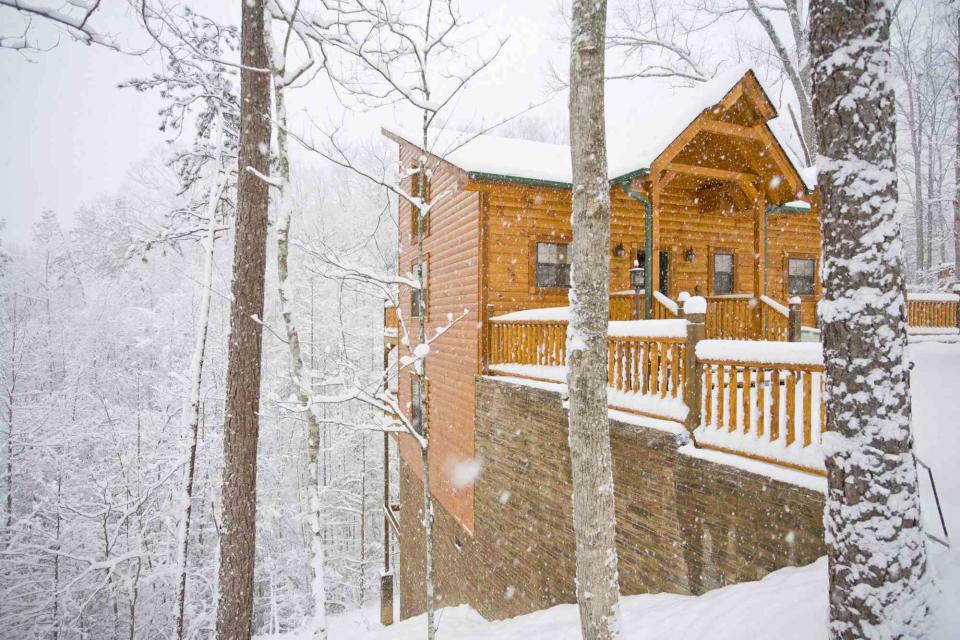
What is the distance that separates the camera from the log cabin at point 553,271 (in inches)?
279

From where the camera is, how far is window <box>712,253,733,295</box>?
11938 millimetres

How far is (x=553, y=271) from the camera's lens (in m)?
10.2

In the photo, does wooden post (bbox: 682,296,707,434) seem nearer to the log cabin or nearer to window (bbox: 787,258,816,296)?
the log cabin

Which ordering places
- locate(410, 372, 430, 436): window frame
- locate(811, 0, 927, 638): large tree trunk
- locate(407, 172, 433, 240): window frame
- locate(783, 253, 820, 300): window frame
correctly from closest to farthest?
locate(811, 0, 927, 638): large tree trunk
locate(407, 172, 433, 240): window frame
locate(783, 253, 820, 300): window frame
locate(410, 372, 430, 436): window frame

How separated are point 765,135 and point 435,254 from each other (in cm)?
754

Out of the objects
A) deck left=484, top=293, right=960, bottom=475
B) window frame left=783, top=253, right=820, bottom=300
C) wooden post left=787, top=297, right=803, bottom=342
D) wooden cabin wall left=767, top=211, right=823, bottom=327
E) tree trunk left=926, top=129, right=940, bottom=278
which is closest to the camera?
deck left=484, top=293, right=960, bottom=475

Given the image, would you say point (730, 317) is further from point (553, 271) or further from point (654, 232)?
point (553, 271)

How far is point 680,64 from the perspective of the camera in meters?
17.3

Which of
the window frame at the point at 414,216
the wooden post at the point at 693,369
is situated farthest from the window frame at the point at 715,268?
the wooden post at the point at 693,369

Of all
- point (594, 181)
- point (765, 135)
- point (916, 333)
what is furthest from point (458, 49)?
point (916, 333)

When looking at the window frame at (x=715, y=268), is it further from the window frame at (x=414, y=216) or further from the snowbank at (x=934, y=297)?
the window frame at (x=414, y=216)

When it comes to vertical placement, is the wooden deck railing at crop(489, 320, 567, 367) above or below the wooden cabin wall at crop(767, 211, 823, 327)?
below

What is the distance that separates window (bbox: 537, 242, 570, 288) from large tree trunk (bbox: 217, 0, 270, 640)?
5975 mm

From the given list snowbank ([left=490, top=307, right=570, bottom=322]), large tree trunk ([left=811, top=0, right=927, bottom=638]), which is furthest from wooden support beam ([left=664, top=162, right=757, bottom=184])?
large tree trunk ([left=811, top=0, right=927, bottom=638])
